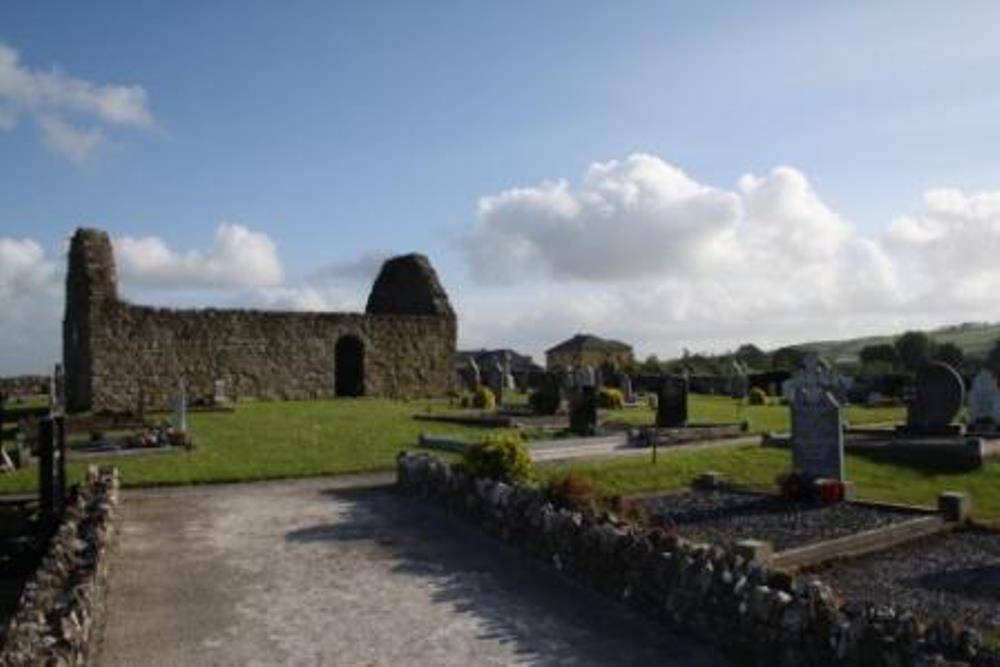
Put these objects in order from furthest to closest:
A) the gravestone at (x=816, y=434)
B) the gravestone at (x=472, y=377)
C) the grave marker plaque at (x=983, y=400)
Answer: the gravestone at (x=472, y=377) < the grave marker plaque at (x=983, y=400) < the gravestone at (x=816, y=434)

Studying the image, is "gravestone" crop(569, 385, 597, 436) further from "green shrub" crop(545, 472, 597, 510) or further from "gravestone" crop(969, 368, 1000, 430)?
"green shrub" crop(545, 472, 597, 510)

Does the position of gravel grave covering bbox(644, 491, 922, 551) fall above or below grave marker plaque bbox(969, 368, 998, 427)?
below

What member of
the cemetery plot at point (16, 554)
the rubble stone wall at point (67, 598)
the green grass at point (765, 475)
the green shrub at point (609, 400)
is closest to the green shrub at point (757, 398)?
the green shrub at point (609, 400)

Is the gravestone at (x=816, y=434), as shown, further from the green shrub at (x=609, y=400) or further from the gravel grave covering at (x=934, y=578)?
the green shrub at (x=609, y=400)

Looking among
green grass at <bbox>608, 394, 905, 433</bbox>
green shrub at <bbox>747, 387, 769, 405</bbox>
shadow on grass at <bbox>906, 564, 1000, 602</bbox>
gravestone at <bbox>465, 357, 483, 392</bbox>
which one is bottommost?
shadow on grass at <bbox>906, 564, 1000, 602</bbox>

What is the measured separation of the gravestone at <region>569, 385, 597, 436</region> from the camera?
22.0 metres

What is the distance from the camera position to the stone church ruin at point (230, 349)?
103ft

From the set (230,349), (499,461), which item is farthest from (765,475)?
(230,349)

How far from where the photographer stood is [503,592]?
8.98 metres

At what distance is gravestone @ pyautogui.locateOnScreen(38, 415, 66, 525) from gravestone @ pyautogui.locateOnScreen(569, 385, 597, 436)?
11.9 metres

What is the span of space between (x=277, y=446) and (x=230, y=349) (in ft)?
49.7

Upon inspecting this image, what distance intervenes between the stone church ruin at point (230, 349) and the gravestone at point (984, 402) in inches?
838

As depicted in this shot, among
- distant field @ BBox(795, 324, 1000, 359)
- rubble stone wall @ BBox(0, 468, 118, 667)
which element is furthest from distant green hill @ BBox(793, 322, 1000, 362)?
rubble stone wall @ BBox(0, 468, 118, 667)

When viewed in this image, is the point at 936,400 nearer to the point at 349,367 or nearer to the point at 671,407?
the point at 671,407
